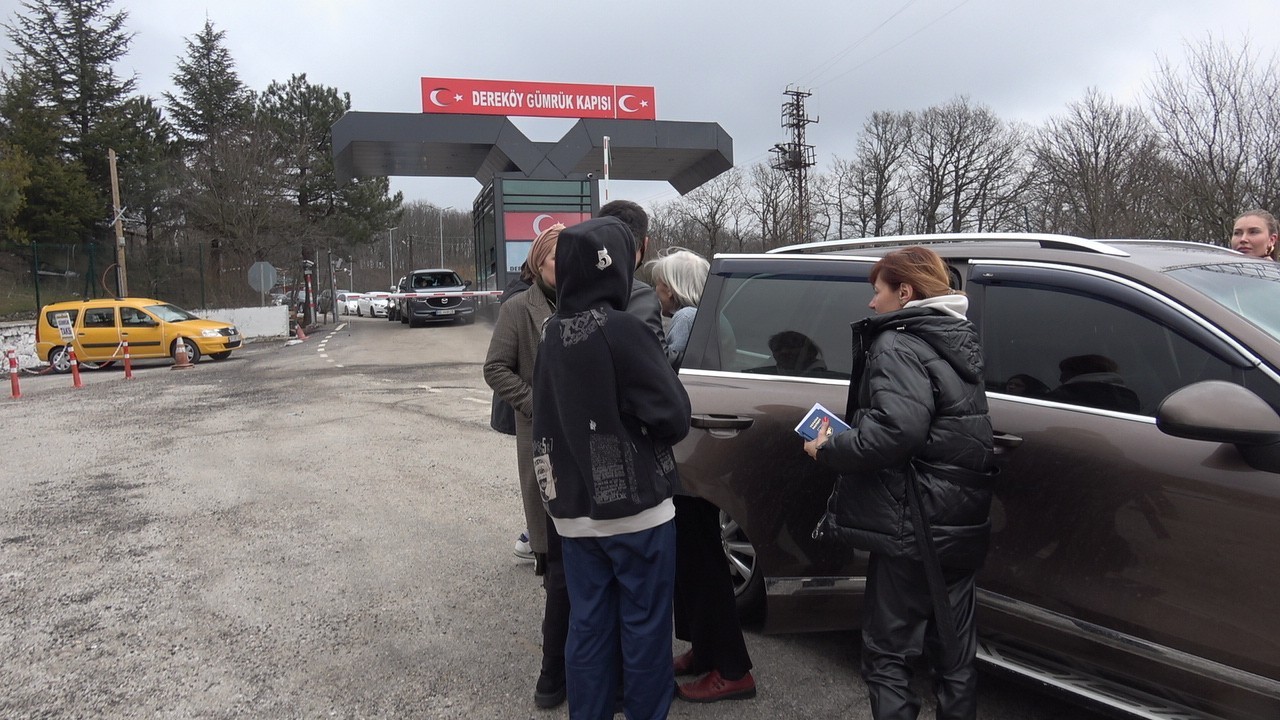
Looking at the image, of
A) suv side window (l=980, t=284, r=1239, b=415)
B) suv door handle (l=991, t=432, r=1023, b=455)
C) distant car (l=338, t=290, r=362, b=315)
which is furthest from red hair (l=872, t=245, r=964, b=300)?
distant car (l=338, t=290, r=362, b=315)

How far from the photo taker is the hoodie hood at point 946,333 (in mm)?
2449

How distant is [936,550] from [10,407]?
1408cm

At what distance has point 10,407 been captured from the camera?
1195cm

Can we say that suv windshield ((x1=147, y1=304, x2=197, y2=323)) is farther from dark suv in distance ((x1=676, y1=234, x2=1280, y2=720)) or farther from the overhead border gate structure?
dark suv in distance ((x1=676, y1=234, x2=1280, y2=720))

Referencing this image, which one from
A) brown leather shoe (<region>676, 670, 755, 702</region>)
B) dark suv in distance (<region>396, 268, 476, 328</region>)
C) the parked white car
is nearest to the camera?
brown leather shoe (<region>676, 670, 755, 702</region>)

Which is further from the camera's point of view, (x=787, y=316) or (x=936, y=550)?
(x=787, y=316)

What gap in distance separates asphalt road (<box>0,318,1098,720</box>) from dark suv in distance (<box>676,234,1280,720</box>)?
665mm

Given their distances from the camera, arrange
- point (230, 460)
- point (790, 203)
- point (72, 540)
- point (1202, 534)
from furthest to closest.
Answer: point (790, 203) < point (230, 460) < point (72, 540) < point (1202, 534)

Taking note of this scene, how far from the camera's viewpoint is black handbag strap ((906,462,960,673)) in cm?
239

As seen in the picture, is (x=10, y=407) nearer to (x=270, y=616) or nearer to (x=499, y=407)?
(x=270, y=616)

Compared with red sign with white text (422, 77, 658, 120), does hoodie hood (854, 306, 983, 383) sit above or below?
below

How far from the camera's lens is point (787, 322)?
341 cm

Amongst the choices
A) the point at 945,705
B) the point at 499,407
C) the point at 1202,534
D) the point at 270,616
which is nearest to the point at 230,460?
the point at 270,616

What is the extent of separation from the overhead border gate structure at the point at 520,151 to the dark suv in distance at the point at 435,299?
2045 mm
